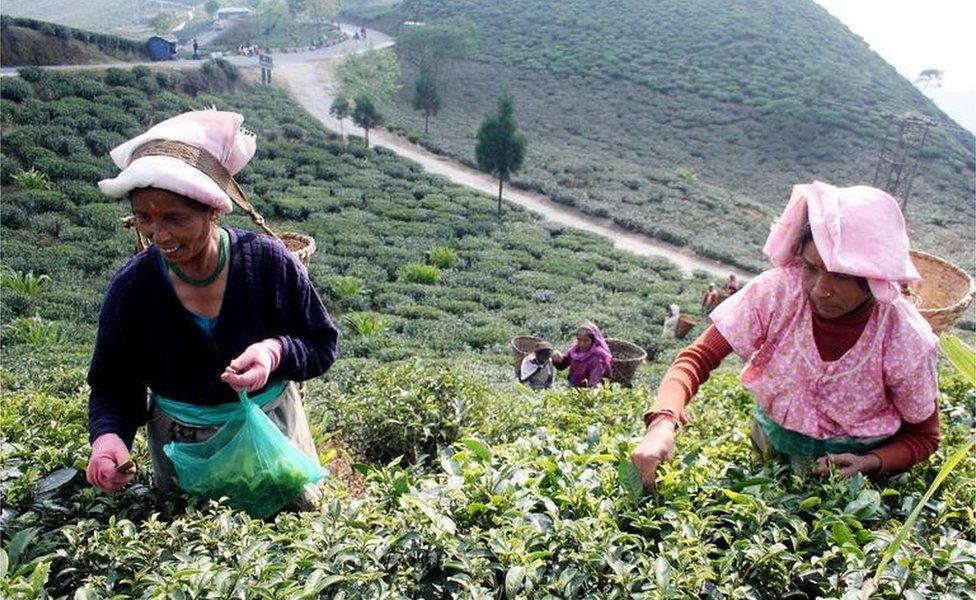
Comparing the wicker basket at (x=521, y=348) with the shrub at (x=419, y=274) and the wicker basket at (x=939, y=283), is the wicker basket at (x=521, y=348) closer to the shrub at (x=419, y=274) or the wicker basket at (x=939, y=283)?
the wicker basket at (x=939, y=283)

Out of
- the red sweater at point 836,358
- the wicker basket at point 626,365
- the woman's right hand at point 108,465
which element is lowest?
the wicker basket at point 626,365

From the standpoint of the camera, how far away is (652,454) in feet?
5.69

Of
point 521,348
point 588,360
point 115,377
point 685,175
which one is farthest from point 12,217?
point 685,175

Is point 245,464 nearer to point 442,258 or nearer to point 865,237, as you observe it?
point 865,237

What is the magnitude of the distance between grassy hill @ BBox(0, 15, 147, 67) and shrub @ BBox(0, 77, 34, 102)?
5043 millimetres

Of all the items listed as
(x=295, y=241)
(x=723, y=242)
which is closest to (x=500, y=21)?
(x=723, y=242)

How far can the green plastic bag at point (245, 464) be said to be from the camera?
2.01 m

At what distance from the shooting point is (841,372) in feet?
6.48

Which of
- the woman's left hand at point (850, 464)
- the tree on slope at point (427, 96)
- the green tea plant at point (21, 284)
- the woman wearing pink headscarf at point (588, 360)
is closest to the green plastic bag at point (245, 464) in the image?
the woman's left hand at point (850, 464)

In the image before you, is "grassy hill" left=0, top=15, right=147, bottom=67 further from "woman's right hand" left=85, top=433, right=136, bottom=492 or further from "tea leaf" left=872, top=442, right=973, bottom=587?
"tea leaf" left=872, top=442, right=973, bottom=587

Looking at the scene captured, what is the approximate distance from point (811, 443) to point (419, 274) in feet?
38.1

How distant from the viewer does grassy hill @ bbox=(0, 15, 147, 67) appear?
21234 mm

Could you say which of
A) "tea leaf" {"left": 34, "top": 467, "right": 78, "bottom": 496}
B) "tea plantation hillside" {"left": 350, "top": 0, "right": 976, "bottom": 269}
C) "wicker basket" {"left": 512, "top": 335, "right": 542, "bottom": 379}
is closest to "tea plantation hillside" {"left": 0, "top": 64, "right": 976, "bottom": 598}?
"tea leaf" {"left": 34, "top": 467, "right": 78, "bottom": 496}

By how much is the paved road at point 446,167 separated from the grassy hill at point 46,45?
141cm
